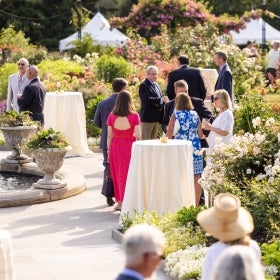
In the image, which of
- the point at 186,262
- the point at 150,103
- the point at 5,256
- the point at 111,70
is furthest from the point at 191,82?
the point at 111,70

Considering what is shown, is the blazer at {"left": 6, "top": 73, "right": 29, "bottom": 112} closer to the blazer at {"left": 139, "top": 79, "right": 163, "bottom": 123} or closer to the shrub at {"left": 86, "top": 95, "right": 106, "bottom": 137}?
the blazer at {"left": 139, "top": 79, "right": 163, "bottom": 123}

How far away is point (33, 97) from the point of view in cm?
1764

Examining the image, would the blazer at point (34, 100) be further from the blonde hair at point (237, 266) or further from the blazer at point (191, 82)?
the blonde hair at point (237, 266)

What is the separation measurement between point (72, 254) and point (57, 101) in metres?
8.51

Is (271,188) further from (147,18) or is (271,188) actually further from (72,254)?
Result: (147,18)

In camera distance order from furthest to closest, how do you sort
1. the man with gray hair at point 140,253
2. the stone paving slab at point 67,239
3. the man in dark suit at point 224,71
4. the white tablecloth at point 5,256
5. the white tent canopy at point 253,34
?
1. the white tent canopy at point 253,34
2. the man in dark suit at point 224,71
3. the stone paving slab at point 67,239
4. the white tablecloth at point 5,256
5. the man with gray hair at point 140,253

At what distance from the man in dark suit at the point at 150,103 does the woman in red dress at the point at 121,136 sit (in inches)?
88.4

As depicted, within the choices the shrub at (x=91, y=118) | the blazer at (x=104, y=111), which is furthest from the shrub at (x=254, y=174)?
the shrub at (x=91, y=118)

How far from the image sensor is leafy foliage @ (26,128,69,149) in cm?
1441

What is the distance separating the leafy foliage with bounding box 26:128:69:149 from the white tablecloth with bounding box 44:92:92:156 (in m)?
4.70

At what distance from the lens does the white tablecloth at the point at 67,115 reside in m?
19.2

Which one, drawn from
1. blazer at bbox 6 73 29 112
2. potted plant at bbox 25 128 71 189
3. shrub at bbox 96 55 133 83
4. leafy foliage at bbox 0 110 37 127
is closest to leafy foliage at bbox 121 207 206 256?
potted plant at bbox 25 128 71 189

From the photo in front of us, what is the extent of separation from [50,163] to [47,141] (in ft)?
1.06

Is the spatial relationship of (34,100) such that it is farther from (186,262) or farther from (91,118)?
(186,262)
